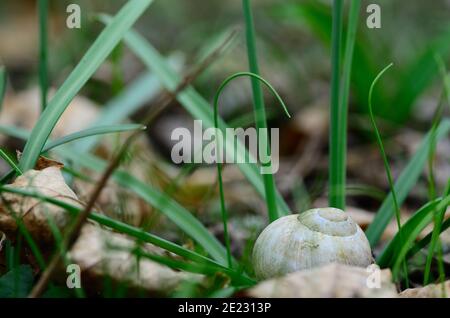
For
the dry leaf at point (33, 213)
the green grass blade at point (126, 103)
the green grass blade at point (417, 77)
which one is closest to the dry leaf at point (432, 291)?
the dry leaf at point (33, 213)

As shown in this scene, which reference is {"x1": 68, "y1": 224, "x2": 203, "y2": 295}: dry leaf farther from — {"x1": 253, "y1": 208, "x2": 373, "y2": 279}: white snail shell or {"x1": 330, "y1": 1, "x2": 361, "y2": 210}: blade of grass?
{"x1": 330, "y1": 1, "x2": 361, "y2": 210}: blade of grass

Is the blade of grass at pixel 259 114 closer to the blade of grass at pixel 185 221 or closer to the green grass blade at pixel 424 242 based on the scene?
the blade of grass at pixel 185 221

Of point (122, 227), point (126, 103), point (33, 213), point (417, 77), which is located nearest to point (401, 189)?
point (122, 227)

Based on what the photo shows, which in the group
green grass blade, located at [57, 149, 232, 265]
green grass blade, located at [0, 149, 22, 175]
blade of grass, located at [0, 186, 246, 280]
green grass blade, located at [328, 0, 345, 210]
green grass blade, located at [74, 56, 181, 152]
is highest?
green grass blade, located at [74, 56, 181, 152]

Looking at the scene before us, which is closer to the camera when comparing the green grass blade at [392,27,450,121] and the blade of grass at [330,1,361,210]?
the blade of grass at [330,1,361,210]

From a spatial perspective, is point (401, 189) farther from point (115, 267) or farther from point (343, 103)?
point (115, 267)

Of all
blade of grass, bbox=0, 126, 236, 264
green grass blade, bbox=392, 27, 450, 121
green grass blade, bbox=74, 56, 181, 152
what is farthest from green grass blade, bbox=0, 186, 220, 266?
green grass blade, bbox=392, 27, 450, 121
